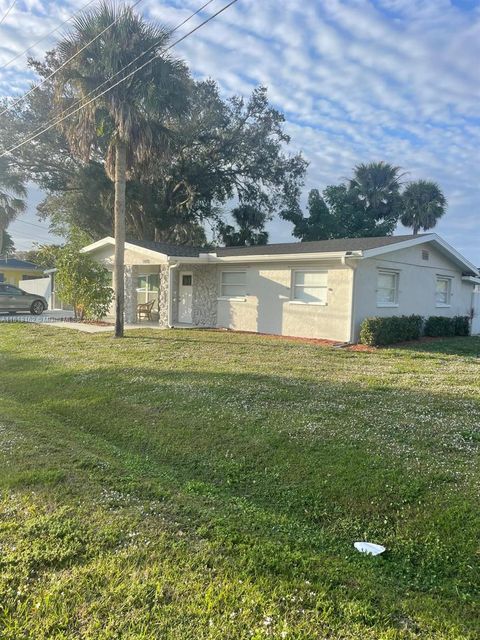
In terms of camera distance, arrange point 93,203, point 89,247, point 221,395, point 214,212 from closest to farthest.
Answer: point 221,395
point 89,247
point 93,203
point 214,212

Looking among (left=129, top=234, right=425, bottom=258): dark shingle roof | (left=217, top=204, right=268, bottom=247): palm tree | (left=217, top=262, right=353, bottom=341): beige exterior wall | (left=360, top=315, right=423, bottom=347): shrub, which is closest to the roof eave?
(left=129, top=234, right=425, bottom=258): dark shingle roof

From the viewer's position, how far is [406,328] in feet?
47.9

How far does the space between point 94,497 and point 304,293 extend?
1169 centimetres

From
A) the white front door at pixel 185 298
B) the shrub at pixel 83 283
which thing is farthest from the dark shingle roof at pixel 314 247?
the shrub at pixel 83 283

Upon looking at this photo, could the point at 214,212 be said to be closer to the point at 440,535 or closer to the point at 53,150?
the point at 53,150

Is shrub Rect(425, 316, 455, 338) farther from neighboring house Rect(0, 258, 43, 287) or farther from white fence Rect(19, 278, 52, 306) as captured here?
neighboring house Rect(0, 258, 43, 287)

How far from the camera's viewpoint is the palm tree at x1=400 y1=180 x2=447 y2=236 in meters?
30.5

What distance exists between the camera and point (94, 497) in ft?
12.8

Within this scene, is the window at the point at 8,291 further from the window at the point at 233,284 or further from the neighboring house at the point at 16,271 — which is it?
the neighboring house at the point at 16,271

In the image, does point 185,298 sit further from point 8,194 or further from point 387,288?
point 8,194

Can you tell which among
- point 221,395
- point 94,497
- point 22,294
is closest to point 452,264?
point 221,395

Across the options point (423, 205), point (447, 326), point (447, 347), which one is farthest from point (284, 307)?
point (423, 205)

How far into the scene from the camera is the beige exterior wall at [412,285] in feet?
45.5

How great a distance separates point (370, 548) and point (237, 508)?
112 cm
